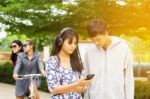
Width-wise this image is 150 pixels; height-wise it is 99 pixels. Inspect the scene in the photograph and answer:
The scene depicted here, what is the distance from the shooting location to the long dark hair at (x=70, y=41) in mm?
4934

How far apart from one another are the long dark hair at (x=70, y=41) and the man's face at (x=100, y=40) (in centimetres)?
18

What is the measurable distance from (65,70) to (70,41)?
28 centimetres

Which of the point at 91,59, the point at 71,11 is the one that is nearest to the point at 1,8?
the point at 71,11

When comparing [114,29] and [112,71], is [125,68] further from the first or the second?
[114,29]

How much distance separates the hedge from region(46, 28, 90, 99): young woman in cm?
895

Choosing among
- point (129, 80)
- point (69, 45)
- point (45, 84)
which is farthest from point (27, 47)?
point (45, 84)

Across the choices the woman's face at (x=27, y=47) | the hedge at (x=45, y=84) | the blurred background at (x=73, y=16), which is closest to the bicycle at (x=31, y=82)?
the woman's face at (x=27, y=47)

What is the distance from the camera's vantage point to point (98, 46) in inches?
206

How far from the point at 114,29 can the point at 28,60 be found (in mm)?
9113

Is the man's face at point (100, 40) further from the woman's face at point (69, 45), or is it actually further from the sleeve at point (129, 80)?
the sleeve at point (129, 80)

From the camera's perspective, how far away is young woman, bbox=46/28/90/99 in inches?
192

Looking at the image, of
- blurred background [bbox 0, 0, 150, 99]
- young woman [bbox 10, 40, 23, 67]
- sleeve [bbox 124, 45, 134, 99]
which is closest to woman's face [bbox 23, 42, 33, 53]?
young woman [bbox 10, 40, 23, 67]

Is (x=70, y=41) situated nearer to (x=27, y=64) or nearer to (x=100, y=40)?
(x=100, y=40)

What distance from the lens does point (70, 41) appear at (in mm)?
4918
